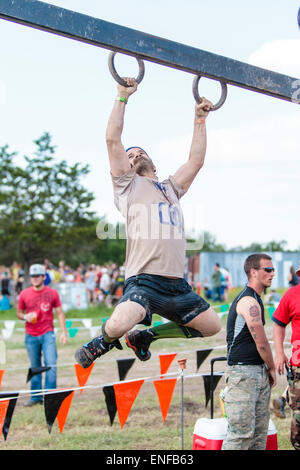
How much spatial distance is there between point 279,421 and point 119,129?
4.68 meters

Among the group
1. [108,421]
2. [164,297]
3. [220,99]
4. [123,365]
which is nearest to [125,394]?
[123,365]

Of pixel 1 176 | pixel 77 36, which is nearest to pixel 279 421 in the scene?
pixel 77 36

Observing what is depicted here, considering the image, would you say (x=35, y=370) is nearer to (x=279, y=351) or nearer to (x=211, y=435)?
(x=211, y=435)

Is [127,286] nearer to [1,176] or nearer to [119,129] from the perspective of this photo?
[119,129]

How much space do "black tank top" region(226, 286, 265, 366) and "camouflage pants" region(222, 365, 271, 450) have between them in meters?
0.05

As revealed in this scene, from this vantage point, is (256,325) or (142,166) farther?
(256,325)

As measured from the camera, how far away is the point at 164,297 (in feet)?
10.4

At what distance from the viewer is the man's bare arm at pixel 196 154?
3.56m

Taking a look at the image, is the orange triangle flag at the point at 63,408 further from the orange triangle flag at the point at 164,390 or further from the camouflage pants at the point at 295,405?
the camouflage pants at the point at 295,405

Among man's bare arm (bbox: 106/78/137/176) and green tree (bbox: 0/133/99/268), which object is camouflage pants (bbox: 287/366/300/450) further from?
green tree (bbox: 0/133/99/268)

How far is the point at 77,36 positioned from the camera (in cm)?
287

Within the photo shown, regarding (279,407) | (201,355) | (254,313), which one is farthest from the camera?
(201,355)

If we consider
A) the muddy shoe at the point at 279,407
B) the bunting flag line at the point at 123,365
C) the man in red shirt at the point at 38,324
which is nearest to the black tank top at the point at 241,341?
the muddy shoe at the point at 279,407

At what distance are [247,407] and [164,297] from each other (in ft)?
5.00
